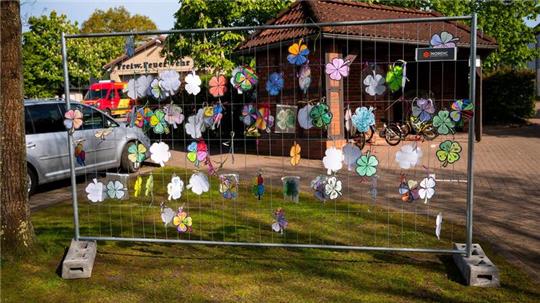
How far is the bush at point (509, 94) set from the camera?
2091cm

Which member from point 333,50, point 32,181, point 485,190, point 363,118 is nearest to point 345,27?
point 333,50

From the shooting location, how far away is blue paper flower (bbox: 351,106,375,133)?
4.39 meters

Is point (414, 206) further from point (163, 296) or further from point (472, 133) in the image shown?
point (163, 296)

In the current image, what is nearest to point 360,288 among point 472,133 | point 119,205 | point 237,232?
point 472,133

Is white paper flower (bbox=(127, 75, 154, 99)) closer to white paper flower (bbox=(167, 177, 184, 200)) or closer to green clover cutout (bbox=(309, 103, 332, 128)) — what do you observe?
white paper flower (bbox=(167, 177, 184, 200))

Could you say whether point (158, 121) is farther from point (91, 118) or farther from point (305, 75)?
point (91, 118)

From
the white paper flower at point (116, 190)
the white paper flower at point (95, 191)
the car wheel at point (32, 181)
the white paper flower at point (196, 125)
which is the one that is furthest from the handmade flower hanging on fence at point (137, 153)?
the car wheel at point (32, 181)

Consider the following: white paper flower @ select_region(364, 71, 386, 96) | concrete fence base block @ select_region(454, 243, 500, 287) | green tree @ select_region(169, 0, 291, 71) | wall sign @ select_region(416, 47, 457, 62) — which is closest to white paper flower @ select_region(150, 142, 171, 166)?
white paper flower @ select_region(364, 71, 386, 96)

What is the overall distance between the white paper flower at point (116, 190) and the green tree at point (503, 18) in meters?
20.8

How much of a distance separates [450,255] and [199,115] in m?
2.86

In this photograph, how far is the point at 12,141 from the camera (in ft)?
15.8

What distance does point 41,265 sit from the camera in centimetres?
492

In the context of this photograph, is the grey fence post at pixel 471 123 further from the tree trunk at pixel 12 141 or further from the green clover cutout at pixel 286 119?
the tree trunk at pixel 12 141

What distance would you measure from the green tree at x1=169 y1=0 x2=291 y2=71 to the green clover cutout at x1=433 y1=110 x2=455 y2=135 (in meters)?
13.0
